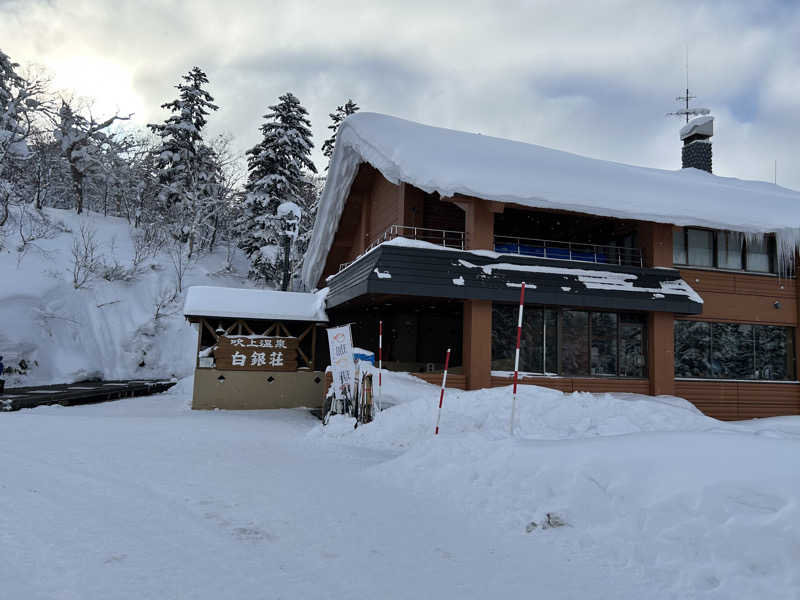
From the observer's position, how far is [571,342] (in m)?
13.6

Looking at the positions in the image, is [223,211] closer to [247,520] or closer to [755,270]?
[755,270]

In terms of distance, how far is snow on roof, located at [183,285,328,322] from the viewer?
→ 1464cm

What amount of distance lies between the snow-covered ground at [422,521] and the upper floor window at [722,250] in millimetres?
9981


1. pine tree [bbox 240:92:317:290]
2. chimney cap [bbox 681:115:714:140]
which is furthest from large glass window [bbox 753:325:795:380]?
pine tree [bbox 240:92:317:290]

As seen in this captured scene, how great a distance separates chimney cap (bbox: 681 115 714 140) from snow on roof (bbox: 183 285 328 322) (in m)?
15.0

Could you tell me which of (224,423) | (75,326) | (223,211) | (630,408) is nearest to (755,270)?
(630,408)

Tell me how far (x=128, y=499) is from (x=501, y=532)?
326 cm

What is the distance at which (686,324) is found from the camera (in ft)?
48.1

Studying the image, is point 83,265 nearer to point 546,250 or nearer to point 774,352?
point 546,250

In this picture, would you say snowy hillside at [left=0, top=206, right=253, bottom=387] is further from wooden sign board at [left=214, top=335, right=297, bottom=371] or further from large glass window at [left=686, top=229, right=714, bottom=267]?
large glass window at [left=686, top=229, right=714, bottom=267]

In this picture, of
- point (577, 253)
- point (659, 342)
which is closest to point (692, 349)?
point (659, 342)

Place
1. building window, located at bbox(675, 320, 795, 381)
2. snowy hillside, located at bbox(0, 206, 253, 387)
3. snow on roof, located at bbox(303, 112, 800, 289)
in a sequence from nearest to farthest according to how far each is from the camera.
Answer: snow on roof, located at bbox(303, 112, 800, 289), building window, located at bbox(675, 320, 795, 381), snowy hillside, located at bbox(0, 206, 253, 387)

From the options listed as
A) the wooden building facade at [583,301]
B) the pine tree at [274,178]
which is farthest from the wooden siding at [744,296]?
the pine tree at [274,178]

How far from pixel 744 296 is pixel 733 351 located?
1.48m
